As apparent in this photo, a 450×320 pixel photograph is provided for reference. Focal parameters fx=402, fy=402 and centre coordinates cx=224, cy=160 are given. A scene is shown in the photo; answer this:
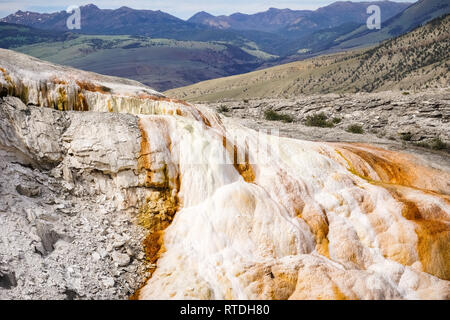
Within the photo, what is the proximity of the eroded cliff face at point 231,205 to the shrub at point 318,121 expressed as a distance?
50.5 feet

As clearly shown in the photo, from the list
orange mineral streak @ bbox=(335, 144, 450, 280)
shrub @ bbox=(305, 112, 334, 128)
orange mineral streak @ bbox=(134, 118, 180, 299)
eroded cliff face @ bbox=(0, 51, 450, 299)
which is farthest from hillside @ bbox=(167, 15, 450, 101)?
orange mineral streak @ bbox=(134, 118, 180, 299)

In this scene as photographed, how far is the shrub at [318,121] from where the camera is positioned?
30.5 m

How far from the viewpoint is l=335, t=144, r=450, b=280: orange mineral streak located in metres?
11.9

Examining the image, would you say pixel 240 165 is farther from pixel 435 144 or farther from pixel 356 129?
pixel 356 129

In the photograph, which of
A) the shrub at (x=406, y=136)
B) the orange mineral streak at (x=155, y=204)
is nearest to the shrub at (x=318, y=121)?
the shrub at (x=406, y=136)

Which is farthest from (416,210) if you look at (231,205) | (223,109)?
(223,109)

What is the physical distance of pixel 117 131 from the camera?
44.0 feet

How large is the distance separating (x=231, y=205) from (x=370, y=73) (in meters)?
82.1

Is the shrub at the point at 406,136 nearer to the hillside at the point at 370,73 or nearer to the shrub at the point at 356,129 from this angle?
the shrub at the point at 356,129

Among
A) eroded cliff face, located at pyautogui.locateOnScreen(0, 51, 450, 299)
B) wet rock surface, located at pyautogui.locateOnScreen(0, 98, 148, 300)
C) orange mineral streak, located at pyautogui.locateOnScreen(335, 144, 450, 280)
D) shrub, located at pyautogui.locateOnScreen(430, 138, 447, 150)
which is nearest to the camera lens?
wet rock surface, located at pyautogui.locateOnScreen(0, 98, 148, 300)

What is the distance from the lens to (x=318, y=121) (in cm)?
3088

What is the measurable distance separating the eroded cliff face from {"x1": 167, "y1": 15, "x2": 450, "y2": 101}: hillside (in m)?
54.7

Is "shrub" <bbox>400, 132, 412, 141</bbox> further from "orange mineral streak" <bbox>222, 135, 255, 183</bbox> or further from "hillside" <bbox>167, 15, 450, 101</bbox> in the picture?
"hillside" <bbox>167, 15, 450, 101</bbox>

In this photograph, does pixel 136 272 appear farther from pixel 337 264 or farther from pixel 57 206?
pixel 337 264
